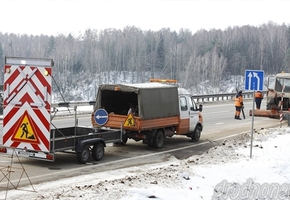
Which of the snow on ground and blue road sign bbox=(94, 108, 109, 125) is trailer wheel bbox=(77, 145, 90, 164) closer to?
the snow on ground

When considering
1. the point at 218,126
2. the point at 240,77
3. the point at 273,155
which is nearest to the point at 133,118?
the point at 273,155

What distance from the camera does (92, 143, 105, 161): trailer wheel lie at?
13641 mm

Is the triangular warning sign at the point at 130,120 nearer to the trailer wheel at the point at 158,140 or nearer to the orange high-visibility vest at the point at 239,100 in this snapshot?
the trailer wheel at the point at 158,140

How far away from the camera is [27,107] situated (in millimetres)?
10312

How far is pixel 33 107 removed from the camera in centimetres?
1028

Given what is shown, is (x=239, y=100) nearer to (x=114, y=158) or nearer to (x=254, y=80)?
(x=254, y=80)

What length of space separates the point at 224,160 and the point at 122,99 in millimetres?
5103

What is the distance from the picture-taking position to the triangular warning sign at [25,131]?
10289 millimetres

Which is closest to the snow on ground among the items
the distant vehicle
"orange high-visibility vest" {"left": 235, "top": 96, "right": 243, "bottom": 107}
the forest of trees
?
the distant vehicle

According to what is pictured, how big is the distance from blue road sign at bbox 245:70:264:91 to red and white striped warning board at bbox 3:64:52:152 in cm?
676

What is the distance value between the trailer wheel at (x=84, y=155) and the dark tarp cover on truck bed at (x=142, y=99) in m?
2.74

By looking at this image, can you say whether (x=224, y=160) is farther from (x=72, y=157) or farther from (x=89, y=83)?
(x=89, y=83)

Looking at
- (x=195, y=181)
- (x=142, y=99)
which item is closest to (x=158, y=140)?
(x=142, y=99)

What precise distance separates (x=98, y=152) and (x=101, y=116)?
6.46 ft
